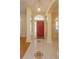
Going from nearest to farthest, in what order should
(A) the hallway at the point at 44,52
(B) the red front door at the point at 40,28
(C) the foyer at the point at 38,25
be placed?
(A) the hallway at the point at 44,52 < (C) the foyer at the point at 38,25 < (B) the red front door at the point at 40,28

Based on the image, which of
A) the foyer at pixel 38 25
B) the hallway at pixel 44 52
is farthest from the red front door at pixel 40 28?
the hallway at pixel 44 52

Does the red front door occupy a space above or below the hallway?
above

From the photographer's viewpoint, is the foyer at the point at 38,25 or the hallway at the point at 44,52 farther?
the foyer at the point at 38,25

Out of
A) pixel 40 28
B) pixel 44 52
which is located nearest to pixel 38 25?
pixel 40 28

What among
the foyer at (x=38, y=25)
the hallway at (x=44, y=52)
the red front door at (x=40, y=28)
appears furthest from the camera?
the red front door at (x=40, y=28)

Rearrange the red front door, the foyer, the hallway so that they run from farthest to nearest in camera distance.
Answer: the red front door → the foyer → the hallway

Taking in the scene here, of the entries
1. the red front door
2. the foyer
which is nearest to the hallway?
the foyer

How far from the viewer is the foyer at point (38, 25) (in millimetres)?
8070

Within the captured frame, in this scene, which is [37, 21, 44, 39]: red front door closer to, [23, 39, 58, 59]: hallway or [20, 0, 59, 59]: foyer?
[20, 0, 59, 59]: foyer

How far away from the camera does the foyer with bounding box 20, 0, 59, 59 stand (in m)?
8.07

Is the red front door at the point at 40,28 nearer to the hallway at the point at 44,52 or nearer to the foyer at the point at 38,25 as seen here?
the foyer at the point at 38,25
